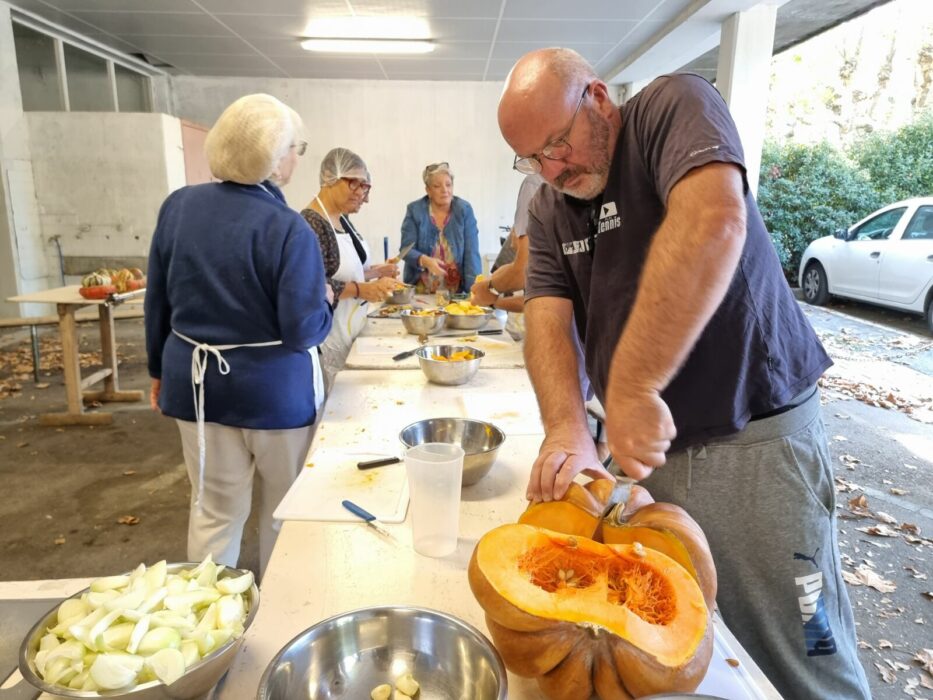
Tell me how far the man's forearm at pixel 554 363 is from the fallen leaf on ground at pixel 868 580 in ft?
7.45

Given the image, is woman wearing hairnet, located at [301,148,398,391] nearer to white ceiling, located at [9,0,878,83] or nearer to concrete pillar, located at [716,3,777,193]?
white ceiling, located at [9,0,878,83]

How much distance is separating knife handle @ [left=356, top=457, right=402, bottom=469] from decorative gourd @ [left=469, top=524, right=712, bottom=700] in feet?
2.60

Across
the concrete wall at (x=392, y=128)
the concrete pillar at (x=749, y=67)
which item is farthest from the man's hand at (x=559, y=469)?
the concrete wall at (x=392, y=128)

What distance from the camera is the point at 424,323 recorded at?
3.49 meters

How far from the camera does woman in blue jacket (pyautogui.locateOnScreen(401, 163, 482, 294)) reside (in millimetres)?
4938

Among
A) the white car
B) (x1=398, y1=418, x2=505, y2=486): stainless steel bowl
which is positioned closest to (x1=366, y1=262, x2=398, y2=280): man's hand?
(x1=398, y1=418, x2=505, y2=486): stainless steel bowl

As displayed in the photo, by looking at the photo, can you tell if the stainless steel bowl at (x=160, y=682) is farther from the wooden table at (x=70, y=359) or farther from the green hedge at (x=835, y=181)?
the green hedge at (x=835, y=181)

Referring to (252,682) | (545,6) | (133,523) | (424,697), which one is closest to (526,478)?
(424,697)

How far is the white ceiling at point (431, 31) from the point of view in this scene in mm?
6066

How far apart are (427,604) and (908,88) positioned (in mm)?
19789

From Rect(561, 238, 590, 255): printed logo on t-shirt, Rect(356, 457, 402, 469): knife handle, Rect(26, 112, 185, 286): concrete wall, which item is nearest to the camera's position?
Rect(561, 238, 590, 255): printed logo on t-shirt

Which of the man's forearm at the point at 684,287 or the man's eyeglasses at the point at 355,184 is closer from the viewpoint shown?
the man's forearm at the point at 684,287

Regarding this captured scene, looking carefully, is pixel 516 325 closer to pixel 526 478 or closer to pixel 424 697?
pixel 526 478

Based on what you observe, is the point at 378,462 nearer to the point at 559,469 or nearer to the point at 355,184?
the point at 559,469
